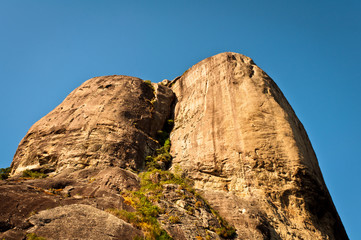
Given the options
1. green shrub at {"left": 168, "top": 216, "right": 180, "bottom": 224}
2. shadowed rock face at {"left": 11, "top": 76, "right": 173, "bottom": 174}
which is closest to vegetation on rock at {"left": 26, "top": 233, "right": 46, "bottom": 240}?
green shrub at {"left": 168, "top": 216, "right": 180, "bottom": 224}

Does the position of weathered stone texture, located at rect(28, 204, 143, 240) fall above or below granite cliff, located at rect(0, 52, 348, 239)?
below

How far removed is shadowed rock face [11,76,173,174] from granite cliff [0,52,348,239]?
0.10 metres

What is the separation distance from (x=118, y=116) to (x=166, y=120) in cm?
638

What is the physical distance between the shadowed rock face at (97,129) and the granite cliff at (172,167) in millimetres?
102

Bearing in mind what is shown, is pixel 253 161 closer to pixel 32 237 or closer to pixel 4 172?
pixel 32 237

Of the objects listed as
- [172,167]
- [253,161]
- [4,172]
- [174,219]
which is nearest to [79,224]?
[174,219]

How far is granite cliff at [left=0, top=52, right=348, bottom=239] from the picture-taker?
14219mm

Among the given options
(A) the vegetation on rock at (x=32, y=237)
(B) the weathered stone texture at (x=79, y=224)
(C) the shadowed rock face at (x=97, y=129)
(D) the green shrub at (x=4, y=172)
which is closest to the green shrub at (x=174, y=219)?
(B) the weathered stone texture at (x=79, y=224)

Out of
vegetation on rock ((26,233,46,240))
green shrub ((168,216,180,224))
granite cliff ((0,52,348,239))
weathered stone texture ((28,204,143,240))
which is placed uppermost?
granite cliff ((0,52,348,239))

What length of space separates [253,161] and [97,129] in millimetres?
12640

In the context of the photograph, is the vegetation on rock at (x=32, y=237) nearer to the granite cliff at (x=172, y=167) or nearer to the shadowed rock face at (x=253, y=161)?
the granite cliff at (x=172, y=167)

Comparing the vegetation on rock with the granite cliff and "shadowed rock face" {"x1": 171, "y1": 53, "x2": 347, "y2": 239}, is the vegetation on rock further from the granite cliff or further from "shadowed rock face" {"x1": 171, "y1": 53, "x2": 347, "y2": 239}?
"shadowed rock face" {"x1": 171, "y1": 53, "x2": 347, "y2": 239}

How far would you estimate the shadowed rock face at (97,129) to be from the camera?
78.2ft

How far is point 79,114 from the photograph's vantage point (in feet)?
90.7
